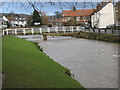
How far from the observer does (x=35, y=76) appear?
20.9 ft

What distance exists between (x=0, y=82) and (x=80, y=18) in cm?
8239

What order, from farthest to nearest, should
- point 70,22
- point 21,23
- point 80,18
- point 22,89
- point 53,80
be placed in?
point 21,23 → point 80,18 → point 70,22 → point 53,80 → point 22,89

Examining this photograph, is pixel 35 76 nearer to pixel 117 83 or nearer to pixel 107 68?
pixel 117 83

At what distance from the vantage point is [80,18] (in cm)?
8662

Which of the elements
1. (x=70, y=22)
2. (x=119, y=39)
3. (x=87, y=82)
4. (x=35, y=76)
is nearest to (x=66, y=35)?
(x=119, y=39)

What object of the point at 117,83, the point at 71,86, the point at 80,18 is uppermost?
the point at 80,18

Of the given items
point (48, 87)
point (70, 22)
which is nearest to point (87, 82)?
point (48, 87)

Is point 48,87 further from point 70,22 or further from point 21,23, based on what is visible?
point 21,23

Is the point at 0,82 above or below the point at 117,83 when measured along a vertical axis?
above

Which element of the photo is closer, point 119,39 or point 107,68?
point 107,68

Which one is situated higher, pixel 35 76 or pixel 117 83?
pixel 35 76

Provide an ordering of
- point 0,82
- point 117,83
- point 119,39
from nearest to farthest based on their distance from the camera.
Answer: point 0,82 < point 117,83 < point 119,39

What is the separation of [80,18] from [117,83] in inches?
3083

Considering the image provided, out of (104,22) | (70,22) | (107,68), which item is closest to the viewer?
(107,68)
